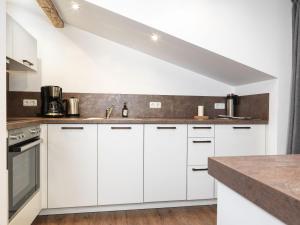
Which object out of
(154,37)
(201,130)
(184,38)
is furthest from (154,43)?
(201,130)

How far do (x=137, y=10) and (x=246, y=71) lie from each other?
136 centimetres

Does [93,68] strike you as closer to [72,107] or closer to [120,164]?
[72,107]

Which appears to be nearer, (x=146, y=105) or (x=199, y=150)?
(x=199, y=150)

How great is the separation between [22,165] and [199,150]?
5.57 feet

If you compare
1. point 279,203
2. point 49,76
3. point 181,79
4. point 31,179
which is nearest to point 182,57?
point 181,79

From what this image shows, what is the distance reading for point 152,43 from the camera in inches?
99.0

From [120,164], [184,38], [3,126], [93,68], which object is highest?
[184,38]

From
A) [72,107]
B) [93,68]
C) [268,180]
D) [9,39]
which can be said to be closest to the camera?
[268,180]

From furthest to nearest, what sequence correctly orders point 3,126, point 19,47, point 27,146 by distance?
point 19,47
point 27,146
point 3,126

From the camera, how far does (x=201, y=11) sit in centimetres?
222

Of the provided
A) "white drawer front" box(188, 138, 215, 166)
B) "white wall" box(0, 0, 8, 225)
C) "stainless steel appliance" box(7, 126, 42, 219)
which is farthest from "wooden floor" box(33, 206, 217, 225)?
"white wall" box(0, 0, 8, 225)

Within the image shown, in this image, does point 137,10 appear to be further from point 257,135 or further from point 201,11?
point 257,135

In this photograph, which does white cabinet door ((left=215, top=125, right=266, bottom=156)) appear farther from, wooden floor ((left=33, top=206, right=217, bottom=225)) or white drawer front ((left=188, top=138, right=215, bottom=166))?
wooden floor ((left=33, top=206, right=217, bottom=225))

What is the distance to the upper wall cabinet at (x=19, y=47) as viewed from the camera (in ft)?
6.01
